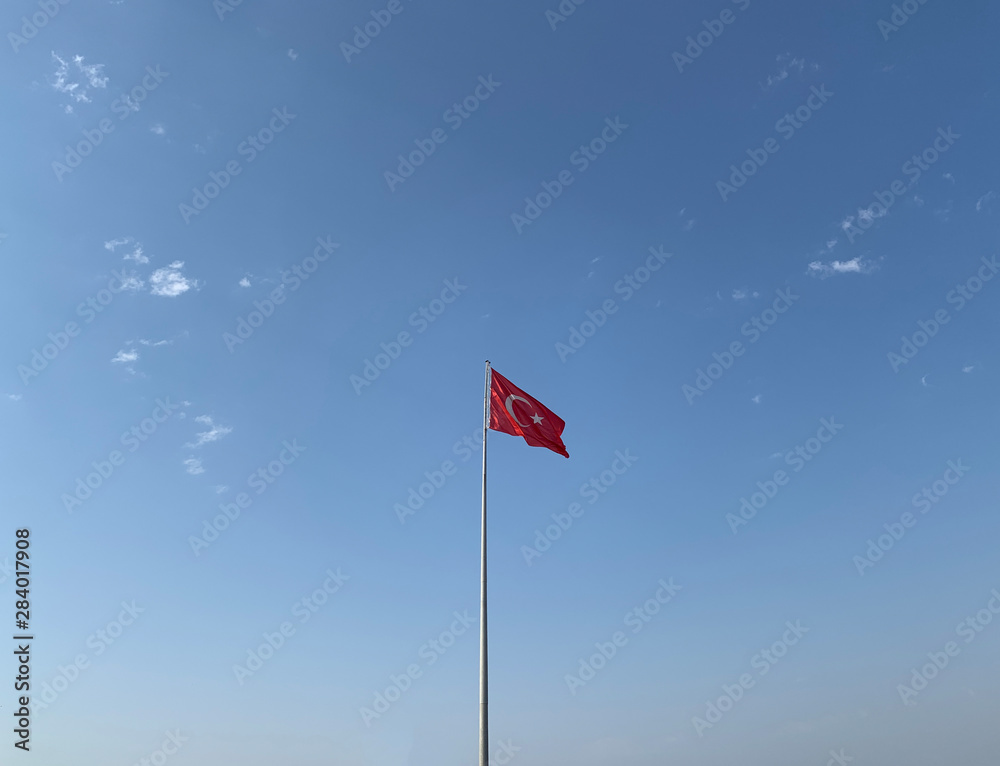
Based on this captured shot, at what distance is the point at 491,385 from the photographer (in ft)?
89.3

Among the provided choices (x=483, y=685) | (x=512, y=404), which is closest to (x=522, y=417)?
(x=512, y=404)

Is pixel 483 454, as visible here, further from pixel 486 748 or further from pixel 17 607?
pixel 17 607

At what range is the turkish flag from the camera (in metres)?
26.5

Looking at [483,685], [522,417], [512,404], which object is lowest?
[483,685]

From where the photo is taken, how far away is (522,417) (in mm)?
26750

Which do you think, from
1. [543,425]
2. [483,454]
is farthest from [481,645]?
[543,425]

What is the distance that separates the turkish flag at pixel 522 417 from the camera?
26.5m

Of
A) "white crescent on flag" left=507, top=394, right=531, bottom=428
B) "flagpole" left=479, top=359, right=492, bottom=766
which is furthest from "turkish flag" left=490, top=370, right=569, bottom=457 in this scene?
"flagpole" left=479, top=359, right=492, bottom=766

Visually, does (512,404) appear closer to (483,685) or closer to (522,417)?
(522,417)

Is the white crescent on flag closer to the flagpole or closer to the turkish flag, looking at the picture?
the turkish flag

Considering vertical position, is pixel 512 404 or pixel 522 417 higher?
pixel 512 404

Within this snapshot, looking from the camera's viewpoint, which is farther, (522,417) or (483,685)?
(522,417)

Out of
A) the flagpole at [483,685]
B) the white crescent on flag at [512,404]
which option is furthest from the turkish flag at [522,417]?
the flagpole at [483,685]

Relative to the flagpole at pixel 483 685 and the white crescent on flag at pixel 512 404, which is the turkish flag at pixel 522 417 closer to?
the white crescent on flag at pixel 512 404
